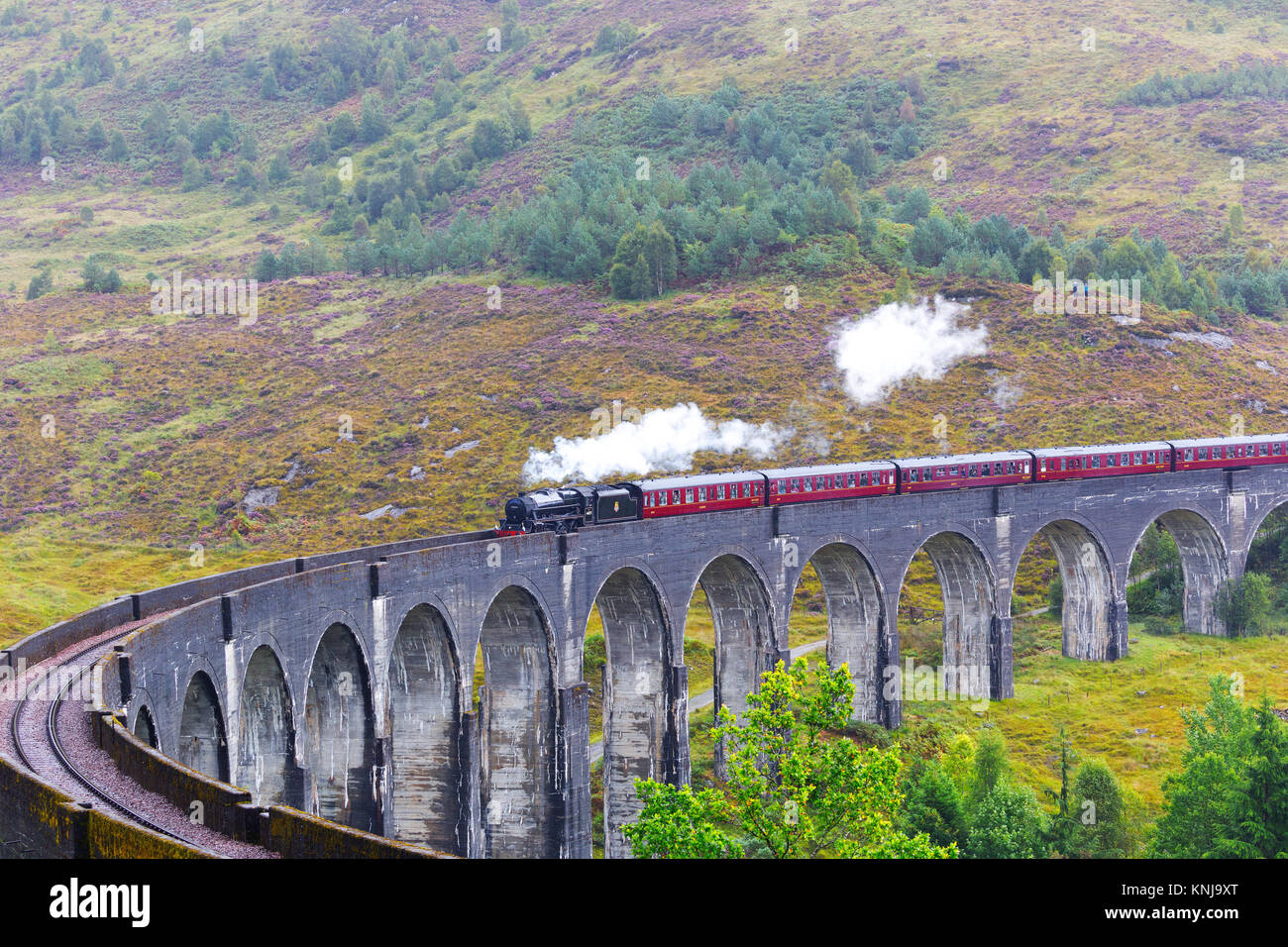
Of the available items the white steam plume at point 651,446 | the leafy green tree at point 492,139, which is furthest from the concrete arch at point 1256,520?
the leafy green tree at point 492,139

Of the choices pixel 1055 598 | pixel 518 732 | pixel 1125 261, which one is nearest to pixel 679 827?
pixel 518 732

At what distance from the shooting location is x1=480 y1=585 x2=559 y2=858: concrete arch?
49.5 meters

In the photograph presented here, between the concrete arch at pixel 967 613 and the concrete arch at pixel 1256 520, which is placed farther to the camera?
the concrete arch at pixel 1256 520

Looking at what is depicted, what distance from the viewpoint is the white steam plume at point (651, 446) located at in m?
83.8

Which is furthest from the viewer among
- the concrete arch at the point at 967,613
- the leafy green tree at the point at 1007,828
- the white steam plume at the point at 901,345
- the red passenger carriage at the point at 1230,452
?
the white steam plume at the point at 901,345

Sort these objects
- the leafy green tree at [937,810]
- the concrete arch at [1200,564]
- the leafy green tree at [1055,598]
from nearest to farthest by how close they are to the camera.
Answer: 1. the leafy green tree at [937,810]
2. the concrete arch at [1200,564]
3. the leafy green tree at [1055,598]

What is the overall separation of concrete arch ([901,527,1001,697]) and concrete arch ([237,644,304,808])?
35037mm

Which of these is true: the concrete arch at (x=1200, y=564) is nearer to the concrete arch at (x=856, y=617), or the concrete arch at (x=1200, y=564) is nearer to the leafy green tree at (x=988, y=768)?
the concrete arch at (x=856, y=617)

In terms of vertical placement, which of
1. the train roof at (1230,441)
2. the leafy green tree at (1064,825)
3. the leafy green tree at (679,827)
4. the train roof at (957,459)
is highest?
the train roof at (1230,441)

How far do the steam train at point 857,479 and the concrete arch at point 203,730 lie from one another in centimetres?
1680

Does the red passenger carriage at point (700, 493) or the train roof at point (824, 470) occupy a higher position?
the train roof at point (824, 470)

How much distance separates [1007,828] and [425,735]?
65.3 ft

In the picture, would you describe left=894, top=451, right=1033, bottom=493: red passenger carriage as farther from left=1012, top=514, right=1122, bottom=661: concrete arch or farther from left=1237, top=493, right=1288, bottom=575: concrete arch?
left=1237, top=493, right=1288, bottom=575: concrete arch
